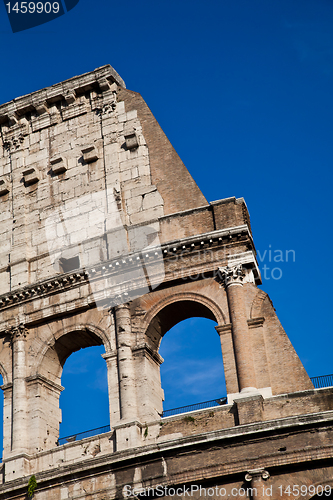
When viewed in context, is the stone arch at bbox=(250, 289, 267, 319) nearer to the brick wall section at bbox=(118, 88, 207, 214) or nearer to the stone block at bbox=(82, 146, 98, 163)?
the brick wall section at bbox=(118, 88, 207, 214)

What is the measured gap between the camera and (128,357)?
22.6m

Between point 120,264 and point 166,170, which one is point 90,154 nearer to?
point 166,170

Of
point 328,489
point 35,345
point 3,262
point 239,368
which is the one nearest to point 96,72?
point 3,262

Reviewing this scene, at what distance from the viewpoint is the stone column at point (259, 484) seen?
19234 millimetres

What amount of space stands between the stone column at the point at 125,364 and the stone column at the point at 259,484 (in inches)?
143

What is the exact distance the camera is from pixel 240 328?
2191 centimetres

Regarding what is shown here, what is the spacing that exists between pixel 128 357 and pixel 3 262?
635 centimetres

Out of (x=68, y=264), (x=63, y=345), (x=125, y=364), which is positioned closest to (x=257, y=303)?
(x=125, y=364)

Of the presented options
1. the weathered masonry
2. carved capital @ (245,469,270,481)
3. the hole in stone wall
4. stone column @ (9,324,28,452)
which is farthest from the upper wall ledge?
carved capital @ (245,469,270,481)

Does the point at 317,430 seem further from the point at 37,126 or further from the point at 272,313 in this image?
the point at 37,126

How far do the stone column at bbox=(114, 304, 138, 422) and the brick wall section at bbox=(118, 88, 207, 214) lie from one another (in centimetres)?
373

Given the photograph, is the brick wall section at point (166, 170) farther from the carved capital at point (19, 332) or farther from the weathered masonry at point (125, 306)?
the carved capital at point (19, 332)

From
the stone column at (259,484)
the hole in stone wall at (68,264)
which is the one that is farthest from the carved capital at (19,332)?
the stone column at (259,484)

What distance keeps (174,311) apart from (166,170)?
15.7 feet
